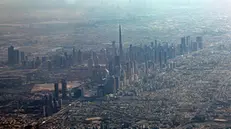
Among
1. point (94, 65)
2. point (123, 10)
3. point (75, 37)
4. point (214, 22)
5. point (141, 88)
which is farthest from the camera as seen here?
point (123, 10)

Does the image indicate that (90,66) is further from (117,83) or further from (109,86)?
(109,86)

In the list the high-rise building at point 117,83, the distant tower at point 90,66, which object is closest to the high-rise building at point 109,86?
the high-rise building at point 117,83

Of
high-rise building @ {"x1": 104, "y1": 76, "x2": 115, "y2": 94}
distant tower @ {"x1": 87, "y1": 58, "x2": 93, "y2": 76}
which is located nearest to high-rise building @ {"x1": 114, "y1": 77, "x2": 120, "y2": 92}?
high-rise building @ {"x1": 104, "y1": 76, "x2": 115, "y2": 94}

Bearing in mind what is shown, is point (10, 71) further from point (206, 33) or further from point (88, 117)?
point (206, 33)

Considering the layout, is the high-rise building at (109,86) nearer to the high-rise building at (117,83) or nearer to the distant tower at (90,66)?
the high-rise building at (117,83)

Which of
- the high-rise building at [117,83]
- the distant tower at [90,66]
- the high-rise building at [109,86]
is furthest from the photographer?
the distant tower at [90,66]

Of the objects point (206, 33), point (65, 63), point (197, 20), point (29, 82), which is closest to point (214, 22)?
point (197, 20)

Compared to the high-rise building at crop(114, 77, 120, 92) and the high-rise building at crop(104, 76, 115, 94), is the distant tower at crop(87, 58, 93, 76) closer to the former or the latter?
the high-rise building at crop(114, 77, 120, 92)

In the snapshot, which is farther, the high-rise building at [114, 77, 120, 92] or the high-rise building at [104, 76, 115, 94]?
the high-rise building at [114, 77, 120, 92]

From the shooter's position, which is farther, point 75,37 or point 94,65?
point 75,37

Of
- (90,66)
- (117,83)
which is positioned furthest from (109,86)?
(90,66)

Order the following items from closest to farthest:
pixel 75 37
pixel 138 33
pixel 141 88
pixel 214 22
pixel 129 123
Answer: pixel 129 123 < pixel 141 88 < pixel 75 37 < pixel 138 33 < pixel 214 22
